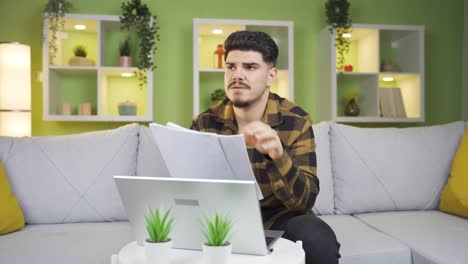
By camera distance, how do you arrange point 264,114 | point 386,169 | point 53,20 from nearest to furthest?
1. point 264,114
2. point 386,169
3. point 53,20

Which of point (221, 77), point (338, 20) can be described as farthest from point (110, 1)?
point (338, 20)

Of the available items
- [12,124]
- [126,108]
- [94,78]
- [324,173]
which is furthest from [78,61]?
[324,173]

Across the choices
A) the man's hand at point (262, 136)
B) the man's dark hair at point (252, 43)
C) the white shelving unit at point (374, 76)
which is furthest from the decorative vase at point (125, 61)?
the man's hand at point (262, 136)

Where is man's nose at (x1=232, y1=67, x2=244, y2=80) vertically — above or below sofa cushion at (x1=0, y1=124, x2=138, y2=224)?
above

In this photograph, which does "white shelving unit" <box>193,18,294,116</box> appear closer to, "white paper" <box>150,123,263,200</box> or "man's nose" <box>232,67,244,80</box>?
"man's nose" <box>232,67,244,80</box>

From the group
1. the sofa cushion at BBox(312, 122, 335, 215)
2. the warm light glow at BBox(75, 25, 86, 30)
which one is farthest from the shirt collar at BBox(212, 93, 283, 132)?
the warm light glow at BBox(75, 25, 86, 30)

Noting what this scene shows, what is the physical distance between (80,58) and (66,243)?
188 centimetres

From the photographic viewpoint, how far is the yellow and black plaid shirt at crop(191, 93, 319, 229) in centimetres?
132

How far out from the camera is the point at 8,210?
1869mm

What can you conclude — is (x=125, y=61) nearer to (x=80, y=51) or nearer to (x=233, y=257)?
(x=80, y=51)

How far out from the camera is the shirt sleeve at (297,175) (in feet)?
4.26

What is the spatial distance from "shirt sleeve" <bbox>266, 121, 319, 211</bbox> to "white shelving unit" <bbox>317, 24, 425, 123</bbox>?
1.84 metres

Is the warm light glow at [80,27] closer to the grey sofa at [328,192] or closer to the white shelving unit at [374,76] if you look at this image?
the grey sofa at [328,192]

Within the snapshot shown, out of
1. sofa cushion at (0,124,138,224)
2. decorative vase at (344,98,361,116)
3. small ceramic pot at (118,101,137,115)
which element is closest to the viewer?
sofa cushion at (0,124,138,224)
